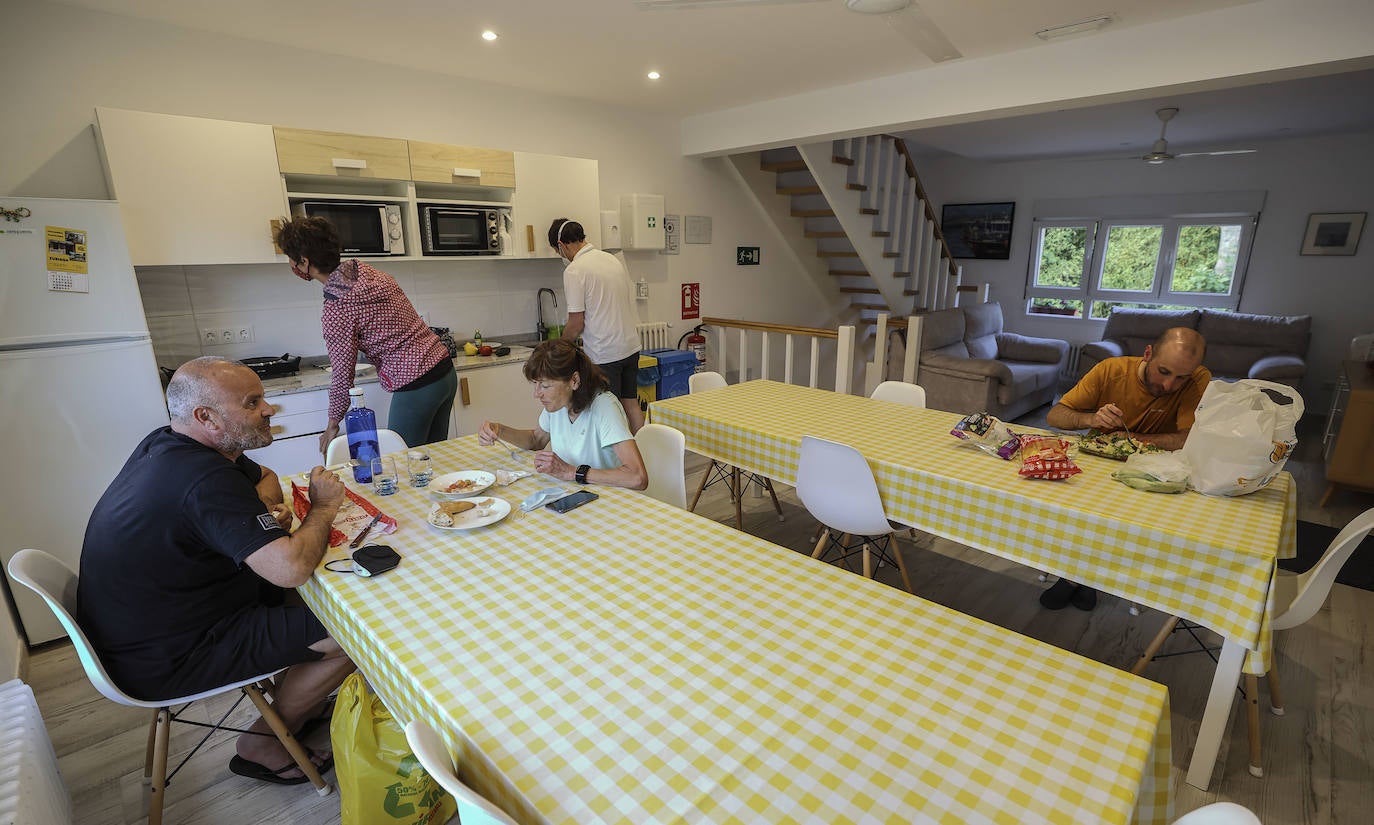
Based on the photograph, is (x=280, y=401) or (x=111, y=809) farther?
(x=280, y=401)

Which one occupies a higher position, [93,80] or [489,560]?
[93,80]

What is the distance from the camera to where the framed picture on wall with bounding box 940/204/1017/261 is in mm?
7543

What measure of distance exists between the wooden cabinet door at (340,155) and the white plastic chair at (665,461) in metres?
2.21

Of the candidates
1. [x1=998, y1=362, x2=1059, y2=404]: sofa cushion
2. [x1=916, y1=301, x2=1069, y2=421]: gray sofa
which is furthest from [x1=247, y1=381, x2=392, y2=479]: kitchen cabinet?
[x1=998, y1=362, x2=1059, y2=404]: sofa cushion

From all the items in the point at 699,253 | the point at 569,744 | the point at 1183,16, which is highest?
the point at 1183,16

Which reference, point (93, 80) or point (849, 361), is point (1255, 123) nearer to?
point (849, 361)

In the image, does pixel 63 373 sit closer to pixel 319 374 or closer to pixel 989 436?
pixel 319 374

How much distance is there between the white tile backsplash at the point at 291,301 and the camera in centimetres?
304

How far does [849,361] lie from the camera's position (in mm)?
4379

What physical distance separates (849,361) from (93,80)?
430cm

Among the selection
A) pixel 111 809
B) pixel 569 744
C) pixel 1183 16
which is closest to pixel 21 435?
pixel 111 809

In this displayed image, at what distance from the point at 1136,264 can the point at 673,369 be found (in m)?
5.65

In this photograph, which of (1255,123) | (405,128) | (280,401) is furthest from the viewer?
(1255,123)

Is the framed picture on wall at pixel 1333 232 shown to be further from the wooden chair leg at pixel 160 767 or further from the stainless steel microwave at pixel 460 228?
the wooden chair leg at pixel 160 767
